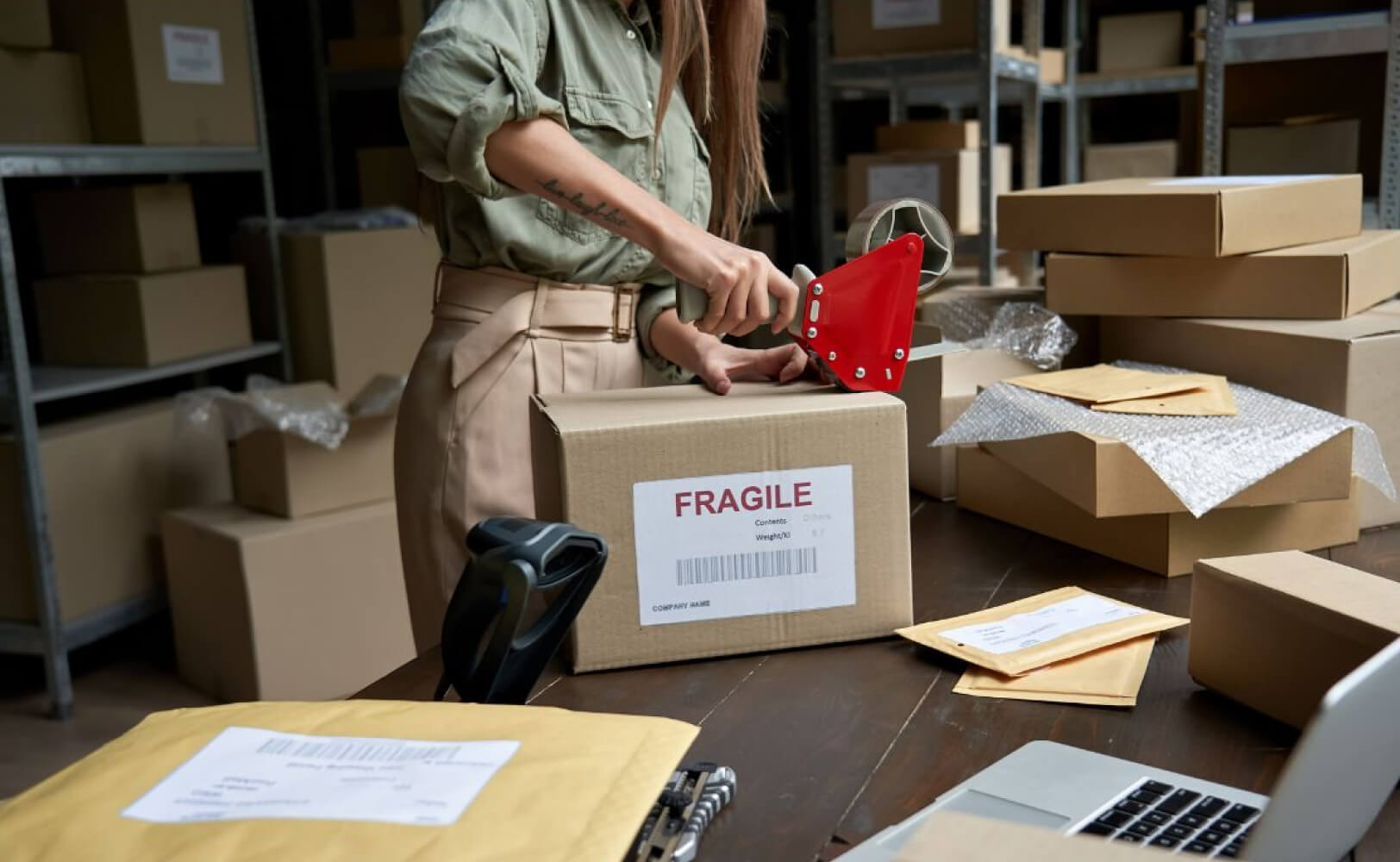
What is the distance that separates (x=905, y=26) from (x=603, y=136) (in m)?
1.60

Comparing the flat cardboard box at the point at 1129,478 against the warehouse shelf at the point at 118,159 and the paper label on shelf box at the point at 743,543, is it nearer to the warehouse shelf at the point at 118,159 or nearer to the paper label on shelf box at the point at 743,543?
the paper label on shelf box at the point at 743,543

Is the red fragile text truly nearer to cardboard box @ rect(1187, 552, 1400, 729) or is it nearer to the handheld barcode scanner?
the handheld barcode scanner

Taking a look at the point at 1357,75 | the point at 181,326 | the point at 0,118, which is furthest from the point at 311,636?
the point at 1357,75

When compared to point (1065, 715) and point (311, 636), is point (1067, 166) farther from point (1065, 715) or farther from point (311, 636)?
point (1065, 715)

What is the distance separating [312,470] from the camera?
2.52 metres

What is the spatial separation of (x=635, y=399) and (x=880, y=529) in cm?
22

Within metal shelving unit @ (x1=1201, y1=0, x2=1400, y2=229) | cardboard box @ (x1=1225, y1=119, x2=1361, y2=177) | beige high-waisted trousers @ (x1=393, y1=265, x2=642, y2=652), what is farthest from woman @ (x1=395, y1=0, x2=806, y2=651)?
cardboard box @ (x1=1225, y1=119, x2=1361, y2=177)

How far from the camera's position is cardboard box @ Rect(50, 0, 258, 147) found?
8.62 feet

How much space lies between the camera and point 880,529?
38.2 inches

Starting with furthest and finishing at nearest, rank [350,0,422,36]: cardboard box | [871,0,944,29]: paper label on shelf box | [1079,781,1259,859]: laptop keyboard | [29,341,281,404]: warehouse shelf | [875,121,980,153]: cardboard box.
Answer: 1. [350,0,422,36]: cardboard box
2. [875,121,980,153]: cardboard box
3. [871,0,944,29]: paper label on shelf box
4. [29,341,281,404]: warehouse shelf
5. [1079,781,1259,859]: laptop keyboard

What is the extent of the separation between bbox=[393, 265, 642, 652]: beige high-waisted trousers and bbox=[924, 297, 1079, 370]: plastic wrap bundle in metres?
0.49

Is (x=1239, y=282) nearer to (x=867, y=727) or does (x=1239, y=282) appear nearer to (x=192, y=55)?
(x=867, y=727)

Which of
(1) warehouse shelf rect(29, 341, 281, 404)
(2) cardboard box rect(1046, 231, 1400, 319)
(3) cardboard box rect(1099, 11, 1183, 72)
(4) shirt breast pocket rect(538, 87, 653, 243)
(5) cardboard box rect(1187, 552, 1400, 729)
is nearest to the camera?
(5) cardboard box rect(1187, 552, 1400, 729)

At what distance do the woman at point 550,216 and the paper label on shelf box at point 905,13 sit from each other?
140cm
